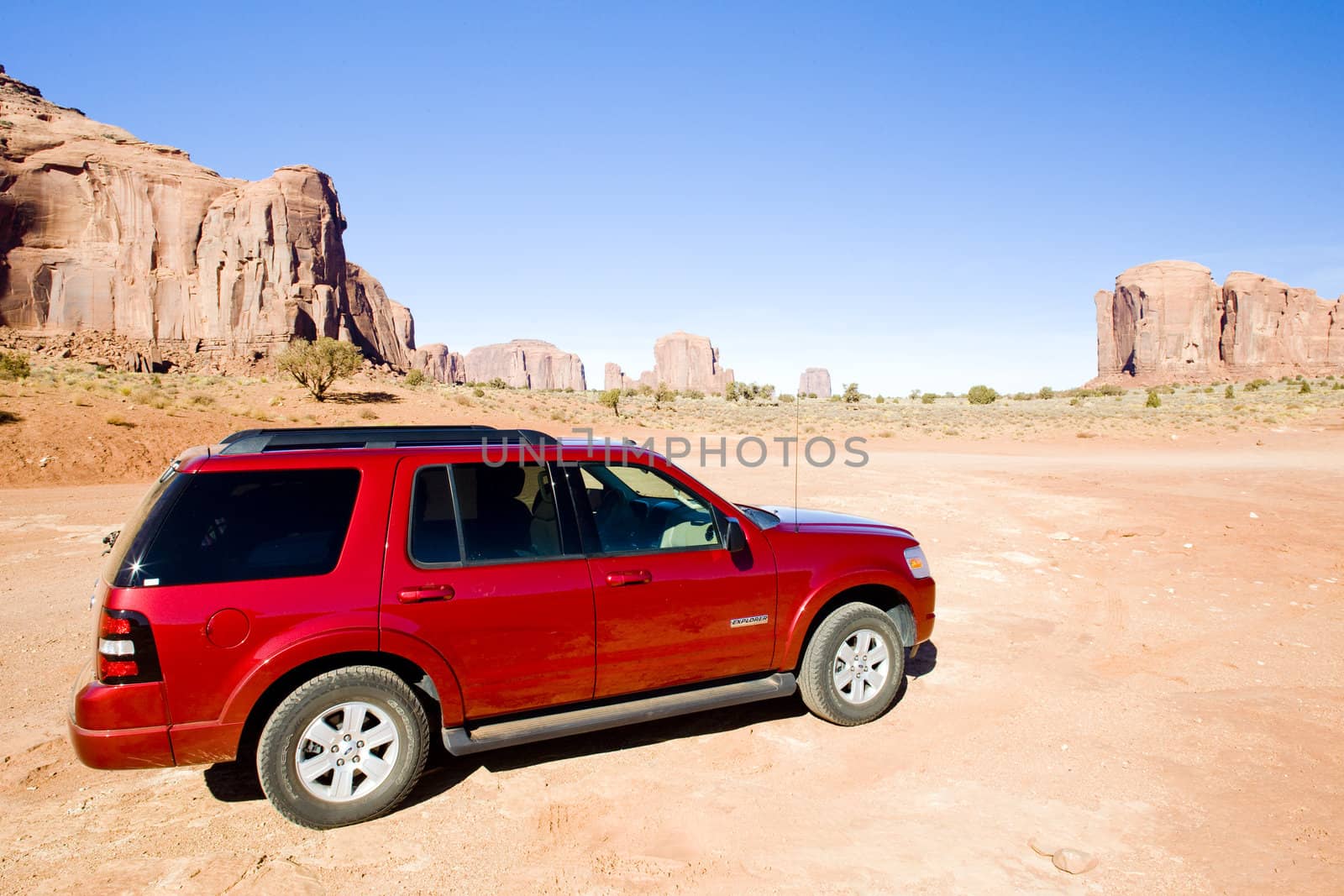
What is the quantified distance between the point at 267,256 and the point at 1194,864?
73953mm

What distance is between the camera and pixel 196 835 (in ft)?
10.7

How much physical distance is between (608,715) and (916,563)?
2274 mm

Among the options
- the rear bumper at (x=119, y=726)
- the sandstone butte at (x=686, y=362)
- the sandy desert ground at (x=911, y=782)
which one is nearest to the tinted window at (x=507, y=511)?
the sandy desert ground at (x=911, y=782)

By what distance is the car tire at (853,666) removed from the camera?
4344mm

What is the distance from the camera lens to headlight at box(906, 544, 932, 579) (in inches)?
185

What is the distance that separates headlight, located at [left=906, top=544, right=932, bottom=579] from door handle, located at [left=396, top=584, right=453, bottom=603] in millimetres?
2890

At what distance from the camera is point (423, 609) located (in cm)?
340

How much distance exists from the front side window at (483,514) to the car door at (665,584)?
0.20 m

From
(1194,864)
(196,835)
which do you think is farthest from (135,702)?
(1194,864)

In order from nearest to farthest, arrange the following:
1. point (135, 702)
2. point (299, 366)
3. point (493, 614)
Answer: point (135, 702) → point (493, 614) → point (299, 366)

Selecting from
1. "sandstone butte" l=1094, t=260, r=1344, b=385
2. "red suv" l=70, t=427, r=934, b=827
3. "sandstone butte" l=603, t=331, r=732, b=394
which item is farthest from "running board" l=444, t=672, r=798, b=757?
"sandstone butte" l=603, t=331, r=732, b=394

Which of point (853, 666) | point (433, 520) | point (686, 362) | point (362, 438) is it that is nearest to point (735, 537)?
point (853, 666)

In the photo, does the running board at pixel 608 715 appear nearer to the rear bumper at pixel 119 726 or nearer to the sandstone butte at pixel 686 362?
the rear bumper at pixel 119 726

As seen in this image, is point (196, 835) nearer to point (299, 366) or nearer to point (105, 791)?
point (105, 791)
